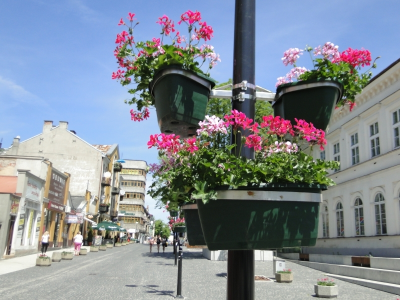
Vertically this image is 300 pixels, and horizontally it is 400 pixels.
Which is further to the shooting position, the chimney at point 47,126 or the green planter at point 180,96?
the chimney at point 47,126

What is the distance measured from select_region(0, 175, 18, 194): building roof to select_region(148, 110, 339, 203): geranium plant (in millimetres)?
Answer: 23335

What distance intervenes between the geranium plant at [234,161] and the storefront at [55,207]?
28.0m

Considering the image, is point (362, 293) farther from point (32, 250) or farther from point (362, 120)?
point (32, 250)

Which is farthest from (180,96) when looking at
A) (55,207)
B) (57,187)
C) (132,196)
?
(132,196)

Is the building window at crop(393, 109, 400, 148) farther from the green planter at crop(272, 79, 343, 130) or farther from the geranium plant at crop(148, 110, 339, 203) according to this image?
the geranium plant at crop(148, 110, 339, 203)

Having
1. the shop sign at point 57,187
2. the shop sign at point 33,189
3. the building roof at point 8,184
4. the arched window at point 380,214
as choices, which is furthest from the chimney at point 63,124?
the arched window at point 380,214

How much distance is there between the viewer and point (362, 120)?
20.6 m

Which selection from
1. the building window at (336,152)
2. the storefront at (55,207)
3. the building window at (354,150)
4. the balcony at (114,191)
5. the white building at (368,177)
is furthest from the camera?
the balcony at (114,191)

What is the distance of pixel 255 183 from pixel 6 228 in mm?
21821

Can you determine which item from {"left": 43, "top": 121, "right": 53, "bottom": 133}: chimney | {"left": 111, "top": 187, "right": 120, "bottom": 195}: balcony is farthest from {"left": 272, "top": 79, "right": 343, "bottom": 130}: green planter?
{"left": 111, "top": 187, "right": 120, "bottom": 195}: balcony

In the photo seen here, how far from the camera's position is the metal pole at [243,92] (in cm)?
169

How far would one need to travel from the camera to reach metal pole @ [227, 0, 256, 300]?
1.69 meters

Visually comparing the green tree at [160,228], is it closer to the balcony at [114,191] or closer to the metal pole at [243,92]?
the balcony at [114,191]

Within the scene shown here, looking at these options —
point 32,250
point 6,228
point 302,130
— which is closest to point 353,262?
point 302,130
